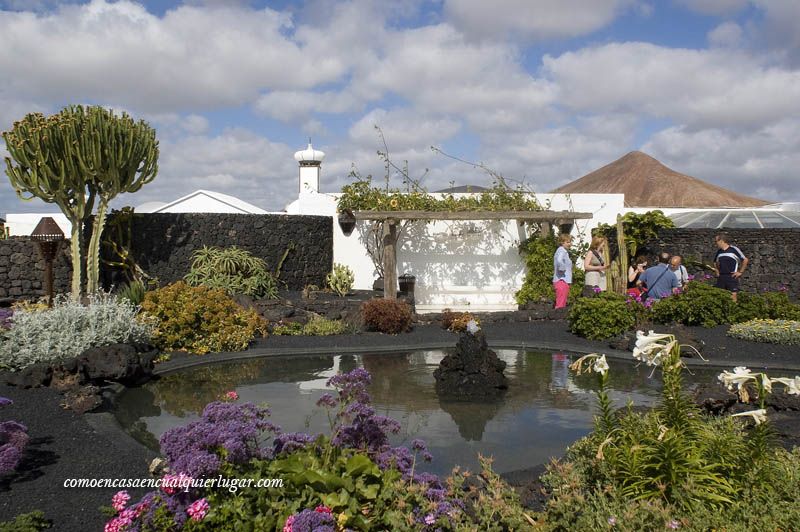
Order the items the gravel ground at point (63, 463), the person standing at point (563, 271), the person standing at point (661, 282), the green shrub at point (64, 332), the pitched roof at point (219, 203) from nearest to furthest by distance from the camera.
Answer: the gravel ground at point (63, 463) → the green shrub at point (64, 332) → the person standing at point (661, 282) → the person standing at point (563, 271) → the pitched roof at point (219, 203)

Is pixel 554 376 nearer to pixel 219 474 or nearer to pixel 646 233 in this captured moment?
pixel 219 474

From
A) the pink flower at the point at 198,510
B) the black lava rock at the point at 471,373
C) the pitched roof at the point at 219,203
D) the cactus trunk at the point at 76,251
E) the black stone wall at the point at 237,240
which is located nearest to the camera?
the pink flower at the point at 198,510

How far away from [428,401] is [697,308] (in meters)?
6.24

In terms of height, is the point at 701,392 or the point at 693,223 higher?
the point at 693,223

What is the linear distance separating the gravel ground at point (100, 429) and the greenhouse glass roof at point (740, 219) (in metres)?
6.07

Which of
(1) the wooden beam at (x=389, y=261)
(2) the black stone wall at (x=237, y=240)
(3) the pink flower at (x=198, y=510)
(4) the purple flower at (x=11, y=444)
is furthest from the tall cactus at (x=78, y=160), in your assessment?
(3) the pink flower at (x=198, y=510)

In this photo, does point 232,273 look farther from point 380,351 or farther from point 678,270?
point 678,270

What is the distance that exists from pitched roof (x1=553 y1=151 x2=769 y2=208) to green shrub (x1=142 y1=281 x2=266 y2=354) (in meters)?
14.3

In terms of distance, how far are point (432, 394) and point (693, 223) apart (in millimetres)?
11901

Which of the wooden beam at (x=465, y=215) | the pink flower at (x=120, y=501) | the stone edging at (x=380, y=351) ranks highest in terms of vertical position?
the wooden beam at (x=465, y=215)

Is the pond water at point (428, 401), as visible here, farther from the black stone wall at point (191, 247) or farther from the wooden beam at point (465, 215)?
the black stone wall at point (191, 247)

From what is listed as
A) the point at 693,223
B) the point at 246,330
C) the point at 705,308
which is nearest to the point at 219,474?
the point at 246,330

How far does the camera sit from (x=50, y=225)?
1309 cm

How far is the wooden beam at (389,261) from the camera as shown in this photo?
14.0 meters
